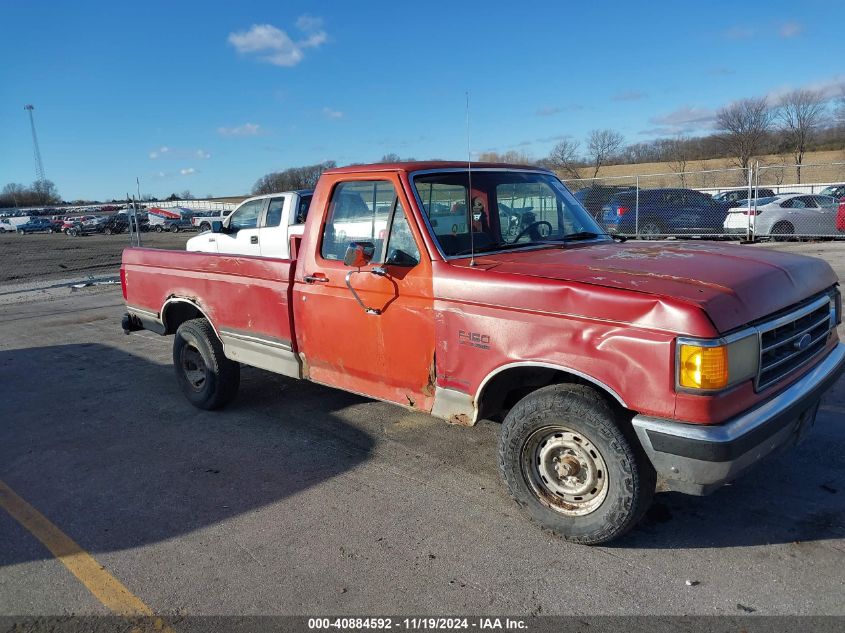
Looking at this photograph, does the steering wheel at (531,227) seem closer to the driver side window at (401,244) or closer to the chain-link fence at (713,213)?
the driver side window at (401,244)

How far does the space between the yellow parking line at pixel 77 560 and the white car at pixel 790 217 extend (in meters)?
18.0

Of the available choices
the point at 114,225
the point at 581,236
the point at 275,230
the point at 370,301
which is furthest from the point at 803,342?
the point at 114,225

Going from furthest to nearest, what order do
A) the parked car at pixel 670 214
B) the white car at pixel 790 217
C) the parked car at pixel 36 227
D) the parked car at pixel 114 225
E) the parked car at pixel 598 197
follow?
the parked car at pixel 36 227 < the parked car at pixel 114 225 < the parked car at pixel 598 197 < the parked car at pixel 670 214 < the white car at pixel 790 217

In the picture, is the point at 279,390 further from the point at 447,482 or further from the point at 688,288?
the point at 688,288

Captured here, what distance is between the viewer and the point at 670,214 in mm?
18750

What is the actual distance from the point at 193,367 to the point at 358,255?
2.83 metres

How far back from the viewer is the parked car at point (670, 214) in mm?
18562

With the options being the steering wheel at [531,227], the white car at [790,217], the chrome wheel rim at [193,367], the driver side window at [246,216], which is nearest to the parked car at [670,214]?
the white car at [790,217]

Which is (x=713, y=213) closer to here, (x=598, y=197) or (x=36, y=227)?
(x=598, y=197)

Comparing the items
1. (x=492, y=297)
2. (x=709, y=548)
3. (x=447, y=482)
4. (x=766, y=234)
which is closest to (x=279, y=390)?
(x=447, y=482)

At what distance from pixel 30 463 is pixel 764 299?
5.01 meters

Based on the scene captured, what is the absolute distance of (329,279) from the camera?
446 cm

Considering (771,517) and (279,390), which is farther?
(279,390)

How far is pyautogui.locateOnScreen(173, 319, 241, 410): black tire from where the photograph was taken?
5.60 metres
